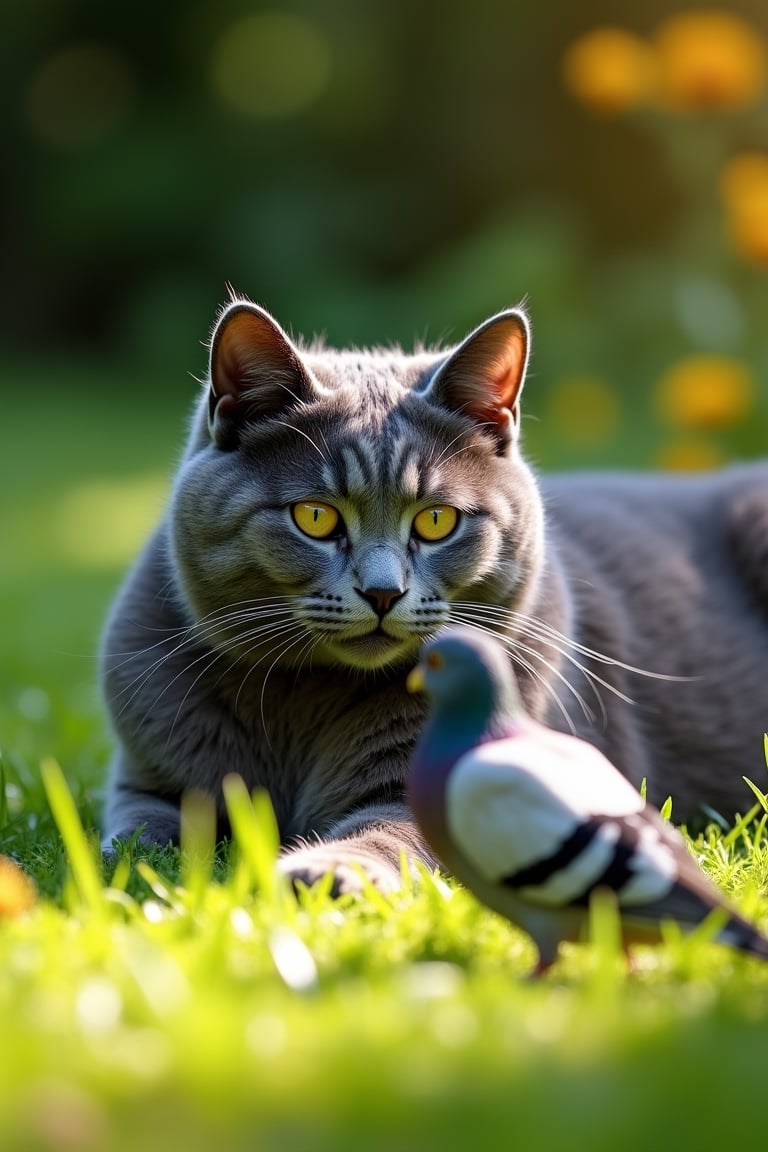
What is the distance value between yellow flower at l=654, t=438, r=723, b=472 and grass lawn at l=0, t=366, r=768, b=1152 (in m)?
3.12

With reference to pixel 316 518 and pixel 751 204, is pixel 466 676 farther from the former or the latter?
pixel 751 204

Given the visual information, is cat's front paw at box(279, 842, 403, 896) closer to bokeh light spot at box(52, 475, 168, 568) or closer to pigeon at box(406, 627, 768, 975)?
pigeon at box(406, 627, 768, 975)

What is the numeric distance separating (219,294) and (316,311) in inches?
42.5

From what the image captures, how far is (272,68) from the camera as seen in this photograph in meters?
10.9

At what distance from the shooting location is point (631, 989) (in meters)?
1.46

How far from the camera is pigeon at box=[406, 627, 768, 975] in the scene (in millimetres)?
1425

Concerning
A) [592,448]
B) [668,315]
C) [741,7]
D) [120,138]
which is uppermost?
[741,7]

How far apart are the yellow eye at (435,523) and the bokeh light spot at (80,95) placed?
9.78 m

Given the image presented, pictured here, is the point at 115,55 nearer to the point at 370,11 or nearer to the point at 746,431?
the point at 370,11

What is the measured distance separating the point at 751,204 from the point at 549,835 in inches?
168

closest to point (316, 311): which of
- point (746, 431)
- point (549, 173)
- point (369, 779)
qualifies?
point (549, 173)

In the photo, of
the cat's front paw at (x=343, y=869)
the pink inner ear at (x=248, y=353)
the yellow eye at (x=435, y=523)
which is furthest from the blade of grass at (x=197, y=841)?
the pink inner ear at (x=248, y=353)

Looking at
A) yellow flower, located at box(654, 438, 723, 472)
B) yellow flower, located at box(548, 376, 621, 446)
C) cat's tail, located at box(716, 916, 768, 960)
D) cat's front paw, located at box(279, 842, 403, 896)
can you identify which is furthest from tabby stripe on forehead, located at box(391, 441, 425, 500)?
yellow flower, located at box(548, 376, 621, 446)

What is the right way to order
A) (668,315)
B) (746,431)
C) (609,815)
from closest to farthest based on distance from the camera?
1. (609,815)
2. (746,431)
3. (668,315)
